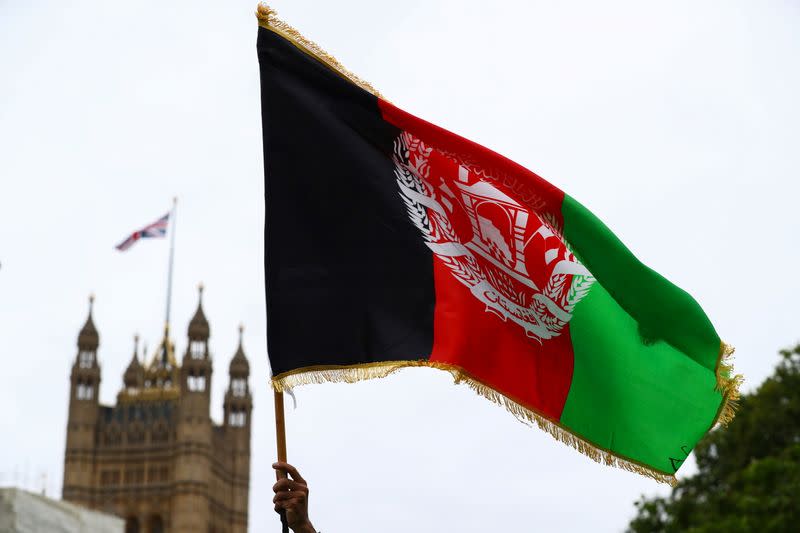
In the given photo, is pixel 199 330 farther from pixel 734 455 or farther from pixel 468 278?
pixel 468 278

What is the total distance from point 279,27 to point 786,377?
31988mm

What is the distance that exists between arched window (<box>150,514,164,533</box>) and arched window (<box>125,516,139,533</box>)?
1035mm

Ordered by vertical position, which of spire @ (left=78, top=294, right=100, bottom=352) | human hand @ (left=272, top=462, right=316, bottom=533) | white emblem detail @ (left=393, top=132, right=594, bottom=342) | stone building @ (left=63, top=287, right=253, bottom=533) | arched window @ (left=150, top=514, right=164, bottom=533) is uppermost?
spire @ (left=78, top=294, right=100, bottom=352)

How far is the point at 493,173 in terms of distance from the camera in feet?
22.9

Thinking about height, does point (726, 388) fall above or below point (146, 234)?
below

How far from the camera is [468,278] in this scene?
268 inches

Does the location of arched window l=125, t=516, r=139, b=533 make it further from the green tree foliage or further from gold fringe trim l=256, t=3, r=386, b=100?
gold fringe trim l=256, t=3, r=386, b=100

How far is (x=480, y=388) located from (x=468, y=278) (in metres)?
0.57

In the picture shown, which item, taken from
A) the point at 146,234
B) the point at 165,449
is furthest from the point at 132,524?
the point at 146,234

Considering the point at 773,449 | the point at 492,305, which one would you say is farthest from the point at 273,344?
the point at 773,449

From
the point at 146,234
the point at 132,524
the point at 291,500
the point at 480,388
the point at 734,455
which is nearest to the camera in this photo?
the point at 291,500

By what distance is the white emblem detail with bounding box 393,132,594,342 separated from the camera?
22.3 ft

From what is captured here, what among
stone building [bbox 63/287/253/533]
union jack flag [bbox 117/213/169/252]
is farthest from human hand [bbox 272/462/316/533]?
stone building [bbox 63/287/253/533]

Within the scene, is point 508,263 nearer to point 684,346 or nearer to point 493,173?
point 493,173
